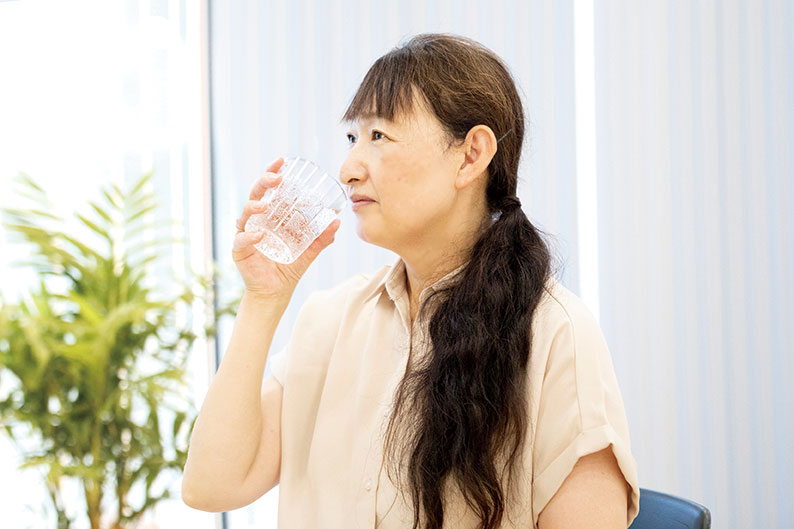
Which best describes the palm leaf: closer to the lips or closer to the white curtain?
the lips

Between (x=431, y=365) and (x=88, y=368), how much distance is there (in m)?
1.81

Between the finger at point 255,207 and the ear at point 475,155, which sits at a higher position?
the ear at point 475,155

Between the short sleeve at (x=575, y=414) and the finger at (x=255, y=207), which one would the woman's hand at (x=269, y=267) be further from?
the short sleeve at (x=575, y=414)

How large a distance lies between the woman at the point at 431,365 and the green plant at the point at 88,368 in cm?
142

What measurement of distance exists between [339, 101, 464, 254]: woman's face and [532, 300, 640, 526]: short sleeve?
297 mm

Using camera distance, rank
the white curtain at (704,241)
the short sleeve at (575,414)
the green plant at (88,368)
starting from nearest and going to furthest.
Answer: the short sleeve at (575,414)
the green plant at (88,368)
the white curtain at (704,241)

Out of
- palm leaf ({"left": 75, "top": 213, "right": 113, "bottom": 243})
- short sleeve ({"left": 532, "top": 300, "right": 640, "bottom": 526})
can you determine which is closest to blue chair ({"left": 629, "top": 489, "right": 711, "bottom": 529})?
short sleeve ({"left": 532, "top": 300, "right": 640, "bottom": 526})

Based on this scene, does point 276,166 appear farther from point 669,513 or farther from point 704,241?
point 704,241

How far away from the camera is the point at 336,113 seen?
3.24 m

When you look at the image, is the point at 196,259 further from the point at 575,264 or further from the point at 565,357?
the point at 565,357

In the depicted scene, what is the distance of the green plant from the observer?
8.66 ft

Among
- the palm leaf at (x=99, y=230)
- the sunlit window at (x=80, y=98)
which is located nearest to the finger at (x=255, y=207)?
the palm leaf at (x=99, y=230)

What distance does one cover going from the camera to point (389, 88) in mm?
1286

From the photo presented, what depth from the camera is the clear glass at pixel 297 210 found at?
1224mm
